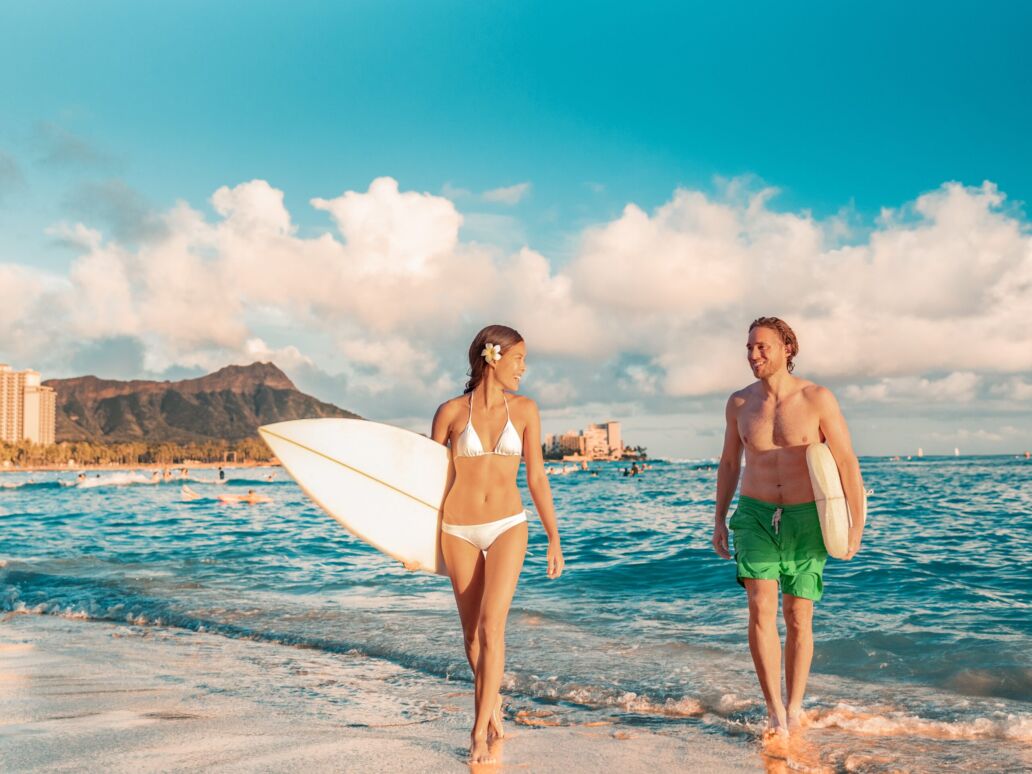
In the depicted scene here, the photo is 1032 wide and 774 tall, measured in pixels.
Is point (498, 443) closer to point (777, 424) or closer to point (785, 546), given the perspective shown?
point (777, 424)

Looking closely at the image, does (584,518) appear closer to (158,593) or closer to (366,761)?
(158,593)

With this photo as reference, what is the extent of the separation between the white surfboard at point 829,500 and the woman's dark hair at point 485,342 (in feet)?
5.38

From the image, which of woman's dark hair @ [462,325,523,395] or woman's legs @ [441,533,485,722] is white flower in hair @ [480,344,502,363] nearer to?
woman's dark hair @ [462,325,523,395]

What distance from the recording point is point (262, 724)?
193 inches

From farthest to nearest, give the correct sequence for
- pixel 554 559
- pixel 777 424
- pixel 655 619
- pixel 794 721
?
pixel 655 619 → pixel 794 721 → pixel 777 424 → pixel 554 559

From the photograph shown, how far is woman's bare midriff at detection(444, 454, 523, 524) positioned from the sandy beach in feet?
3.93

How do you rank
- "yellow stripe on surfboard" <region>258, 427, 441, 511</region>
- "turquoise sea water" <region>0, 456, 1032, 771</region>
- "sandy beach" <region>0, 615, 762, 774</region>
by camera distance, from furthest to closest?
"turquoise sea water" <region>0, 456, 1032, 771</region>
"yellow stripe on surfboard" <region>258, 427, 441, 511</region>
"sandy beach" <region>0, 615, 762, 774</region>

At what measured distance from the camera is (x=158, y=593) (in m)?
11.1

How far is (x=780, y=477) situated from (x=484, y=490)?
5.30 ft

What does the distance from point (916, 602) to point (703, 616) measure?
246 cm

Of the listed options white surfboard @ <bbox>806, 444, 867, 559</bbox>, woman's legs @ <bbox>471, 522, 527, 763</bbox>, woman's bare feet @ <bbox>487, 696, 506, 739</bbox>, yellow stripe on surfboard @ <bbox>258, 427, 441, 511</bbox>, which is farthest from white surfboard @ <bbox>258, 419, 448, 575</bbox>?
white surfboard @ <bbox>806, 444, 867, 559</bbox>

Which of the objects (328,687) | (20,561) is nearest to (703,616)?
(328,687)

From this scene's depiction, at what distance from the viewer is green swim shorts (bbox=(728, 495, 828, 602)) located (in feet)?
14.6

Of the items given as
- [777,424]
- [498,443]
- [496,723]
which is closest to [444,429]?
[498,443]
